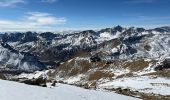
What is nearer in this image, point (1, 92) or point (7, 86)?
point (1, 92)

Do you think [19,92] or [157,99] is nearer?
[19,92]

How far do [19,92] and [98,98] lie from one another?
9.98m

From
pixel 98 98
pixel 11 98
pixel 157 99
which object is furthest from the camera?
pixel 157 99

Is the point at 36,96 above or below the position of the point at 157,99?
above

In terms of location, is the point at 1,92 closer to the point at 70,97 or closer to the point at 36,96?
the point at 36,96

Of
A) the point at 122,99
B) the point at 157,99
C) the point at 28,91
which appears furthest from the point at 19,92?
the point at 157,99

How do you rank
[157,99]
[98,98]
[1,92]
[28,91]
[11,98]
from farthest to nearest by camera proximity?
[157,99] < [98,98] < [28,91] < [1,92] < [11,98]

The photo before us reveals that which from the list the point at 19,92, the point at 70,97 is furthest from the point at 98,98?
the point at 19,92

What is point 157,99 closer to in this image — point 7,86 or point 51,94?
point 51,94

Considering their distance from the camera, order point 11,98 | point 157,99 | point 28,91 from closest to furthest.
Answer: point 11,98
point 28,91
point 157,99

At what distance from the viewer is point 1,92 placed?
97.3 feet

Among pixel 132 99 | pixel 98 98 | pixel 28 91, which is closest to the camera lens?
pixel 28 91

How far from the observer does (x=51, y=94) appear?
3309cm

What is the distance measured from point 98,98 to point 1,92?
12.0 metres
